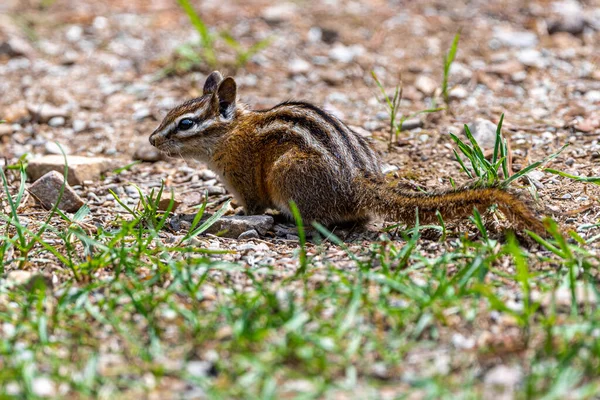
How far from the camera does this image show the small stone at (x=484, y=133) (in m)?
5.41

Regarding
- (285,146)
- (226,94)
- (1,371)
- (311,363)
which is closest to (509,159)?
(285,146)

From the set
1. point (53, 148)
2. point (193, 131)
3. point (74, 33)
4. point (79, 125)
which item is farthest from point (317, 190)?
point (74, 33)

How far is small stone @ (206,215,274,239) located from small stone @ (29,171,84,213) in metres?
0.96

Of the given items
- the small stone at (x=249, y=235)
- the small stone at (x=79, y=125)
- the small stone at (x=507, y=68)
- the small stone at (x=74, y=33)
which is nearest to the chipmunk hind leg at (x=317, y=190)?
the small stone at (x=249, y=235)

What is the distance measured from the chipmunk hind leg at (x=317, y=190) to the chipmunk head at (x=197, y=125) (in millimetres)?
743

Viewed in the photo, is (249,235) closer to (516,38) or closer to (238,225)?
(238,225)

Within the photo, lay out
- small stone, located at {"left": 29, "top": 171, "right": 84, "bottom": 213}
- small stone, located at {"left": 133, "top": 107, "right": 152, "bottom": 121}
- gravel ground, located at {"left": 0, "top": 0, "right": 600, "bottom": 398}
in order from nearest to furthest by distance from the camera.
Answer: small stone, located at {"left": 29, "top": 171, "right": 84, "bottom": 213} < gravel ground, located at {"left": 0, "top": 0, "right": 600, "bottom": 398} < small stone, located at {"left": 133, "top": 107, "right": 152, "bottom": 121}

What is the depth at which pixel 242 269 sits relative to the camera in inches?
142

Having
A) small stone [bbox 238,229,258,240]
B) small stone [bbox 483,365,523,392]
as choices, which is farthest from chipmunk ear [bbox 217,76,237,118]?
small stone [bbox 483,365,523,392]

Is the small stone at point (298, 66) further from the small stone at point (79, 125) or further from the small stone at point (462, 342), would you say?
the small stone at point (462, 342)

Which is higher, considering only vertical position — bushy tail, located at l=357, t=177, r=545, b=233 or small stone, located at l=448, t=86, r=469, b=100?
small stone, located at l=448, t=86, r=469, b=100

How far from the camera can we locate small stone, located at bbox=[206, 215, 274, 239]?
A: 15.0 ft

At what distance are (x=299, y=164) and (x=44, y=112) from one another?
116 inches

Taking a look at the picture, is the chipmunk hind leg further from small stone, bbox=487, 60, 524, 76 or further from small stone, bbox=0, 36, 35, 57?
small stone, bbox=0, 36, 35, 57
